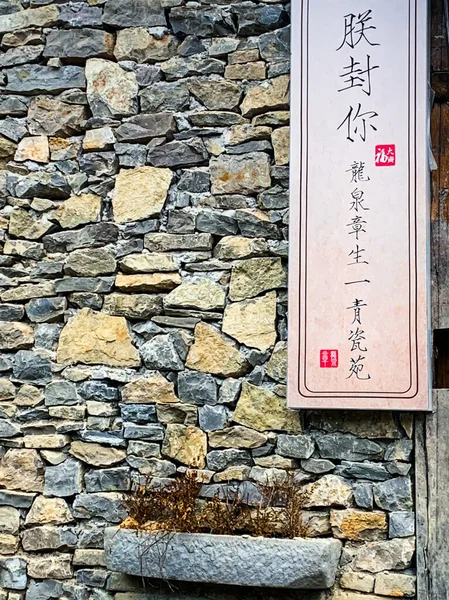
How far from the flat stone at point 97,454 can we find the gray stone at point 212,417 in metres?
0.36

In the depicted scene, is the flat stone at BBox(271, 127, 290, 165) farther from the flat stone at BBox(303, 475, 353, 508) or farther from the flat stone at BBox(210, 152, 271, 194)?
the flat stone at BBox(303, 475, 353, 508)

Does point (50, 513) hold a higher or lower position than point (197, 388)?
lower

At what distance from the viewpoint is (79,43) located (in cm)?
407

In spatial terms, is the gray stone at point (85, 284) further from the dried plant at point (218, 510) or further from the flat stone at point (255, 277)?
the dried plant at point (218, 510)

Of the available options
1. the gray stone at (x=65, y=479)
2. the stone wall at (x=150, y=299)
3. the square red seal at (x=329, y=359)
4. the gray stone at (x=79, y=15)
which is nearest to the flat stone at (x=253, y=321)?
the stone wall at (x=150, y=299)

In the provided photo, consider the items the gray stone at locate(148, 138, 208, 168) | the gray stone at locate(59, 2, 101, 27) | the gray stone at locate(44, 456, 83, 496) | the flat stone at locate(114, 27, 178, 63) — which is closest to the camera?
the gray stone at locate(44, 456, 83, 496)

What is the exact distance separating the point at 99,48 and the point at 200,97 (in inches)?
21.5

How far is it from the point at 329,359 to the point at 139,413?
2.71 ft

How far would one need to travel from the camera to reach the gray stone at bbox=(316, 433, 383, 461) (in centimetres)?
347

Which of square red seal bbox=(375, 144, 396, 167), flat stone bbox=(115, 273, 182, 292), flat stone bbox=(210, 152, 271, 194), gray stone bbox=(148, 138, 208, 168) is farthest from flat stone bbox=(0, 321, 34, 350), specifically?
square red seal bbox=(375, 144, 396, 167)

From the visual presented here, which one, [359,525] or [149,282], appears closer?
[359,525]

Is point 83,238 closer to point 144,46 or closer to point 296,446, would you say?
point 144,46

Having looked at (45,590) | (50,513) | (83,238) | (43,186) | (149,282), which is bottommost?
(45,590)

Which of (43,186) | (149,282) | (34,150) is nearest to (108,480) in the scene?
Result: (149,282)
